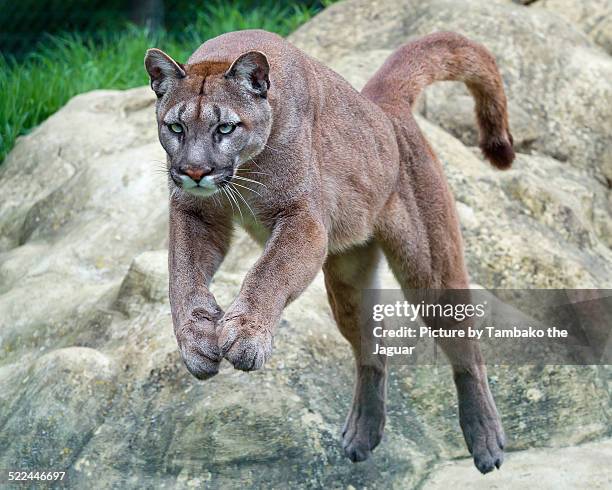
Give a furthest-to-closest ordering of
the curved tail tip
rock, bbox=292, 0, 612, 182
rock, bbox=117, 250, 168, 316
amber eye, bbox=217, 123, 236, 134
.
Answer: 1. rock, bbox=292, 0, 612, 182
2. rock, bbox=117, 250, 168, 316
3. the curved tail tip
4. amber eye, bbox=217, 123, 236, 134

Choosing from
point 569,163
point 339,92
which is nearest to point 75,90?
point 569,163

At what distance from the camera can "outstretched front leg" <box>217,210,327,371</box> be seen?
3.75m

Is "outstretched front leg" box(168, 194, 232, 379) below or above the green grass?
above

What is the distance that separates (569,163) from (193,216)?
4.11 m

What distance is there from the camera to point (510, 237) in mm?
6406

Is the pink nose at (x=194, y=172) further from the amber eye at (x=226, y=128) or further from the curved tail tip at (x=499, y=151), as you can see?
the curved tail tip at (x=499, y=151)

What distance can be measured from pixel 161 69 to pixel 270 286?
93cm

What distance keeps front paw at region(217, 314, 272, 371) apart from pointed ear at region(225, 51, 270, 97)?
0.87 metres

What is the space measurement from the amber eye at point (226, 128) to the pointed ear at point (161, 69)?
0.92 ft

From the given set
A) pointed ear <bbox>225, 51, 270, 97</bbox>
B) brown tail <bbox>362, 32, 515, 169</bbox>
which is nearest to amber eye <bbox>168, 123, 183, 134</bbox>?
pointed ear <bbox>225, 51, 270, 97</bbox>

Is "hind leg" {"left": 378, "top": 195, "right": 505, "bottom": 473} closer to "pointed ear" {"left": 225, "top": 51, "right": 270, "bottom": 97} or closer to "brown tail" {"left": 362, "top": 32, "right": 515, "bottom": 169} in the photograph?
"brown tail" {"left": 362, "top": 32, "right": 515, "bottom": 169}

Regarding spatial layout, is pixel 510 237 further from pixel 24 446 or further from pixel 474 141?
pixel 24 446

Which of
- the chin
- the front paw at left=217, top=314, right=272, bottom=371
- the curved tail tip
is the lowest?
the curved tail tip

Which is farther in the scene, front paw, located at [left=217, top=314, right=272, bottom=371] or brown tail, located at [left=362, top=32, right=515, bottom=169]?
brown tail, located at [left=362, top=32, right=515, bottom=169]
